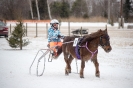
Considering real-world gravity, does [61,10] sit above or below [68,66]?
above

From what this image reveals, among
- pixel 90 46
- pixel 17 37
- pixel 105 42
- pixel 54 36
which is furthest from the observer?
pixel 17 37

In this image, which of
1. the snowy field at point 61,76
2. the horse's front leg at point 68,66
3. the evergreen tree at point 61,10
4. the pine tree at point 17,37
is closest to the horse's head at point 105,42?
the snowy field at point 61,76

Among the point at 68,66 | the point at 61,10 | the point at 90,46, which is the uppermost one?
the point at 61,10

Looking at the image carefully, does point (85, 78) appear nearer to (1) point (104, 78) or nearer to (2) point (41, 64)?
(1) point (104, 78)

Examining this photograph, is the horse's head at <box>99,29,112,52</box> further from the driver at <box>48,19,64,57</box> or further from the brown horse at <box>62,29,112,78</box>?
the driver at <box>48,19,64,57</box>

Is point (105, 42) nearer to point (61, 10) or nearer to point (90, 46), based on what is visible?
point (90, 46)

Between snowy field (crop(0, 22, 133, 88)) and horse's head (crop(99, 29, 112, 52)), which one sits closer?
snowy field (crop(0, 22, 133, 88))

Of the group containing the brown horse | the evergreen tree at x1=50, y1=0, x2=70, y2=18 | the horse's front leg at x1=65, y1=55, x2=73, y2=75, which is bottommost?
the horse's front leg at x1=65, y1=55, x2=73, y2=75

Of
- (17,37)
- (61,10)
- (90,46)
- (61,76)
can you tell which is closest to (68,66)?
(61,76)

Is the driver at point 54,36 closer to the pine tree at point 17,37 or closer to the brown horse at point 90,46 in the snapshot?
the brown horse at point 90,46

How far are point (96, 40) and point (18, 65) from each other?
4.56 m

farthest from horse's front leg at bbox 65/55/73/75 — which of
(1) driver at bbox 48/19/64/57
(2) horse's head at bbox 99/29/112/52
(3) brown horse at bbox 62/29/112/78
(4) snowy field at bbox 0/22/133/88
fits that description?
(2) horse's head at bbox 99/29/112/52

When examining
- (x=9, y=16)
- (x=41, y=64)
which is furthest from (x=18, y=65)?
(x=9, y=16)

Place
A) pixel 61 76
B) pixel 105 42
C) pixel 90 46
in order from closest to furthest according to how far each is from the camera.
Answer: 1. pixel 105 42
2. pixel 90 46
3. pixel 61 76
